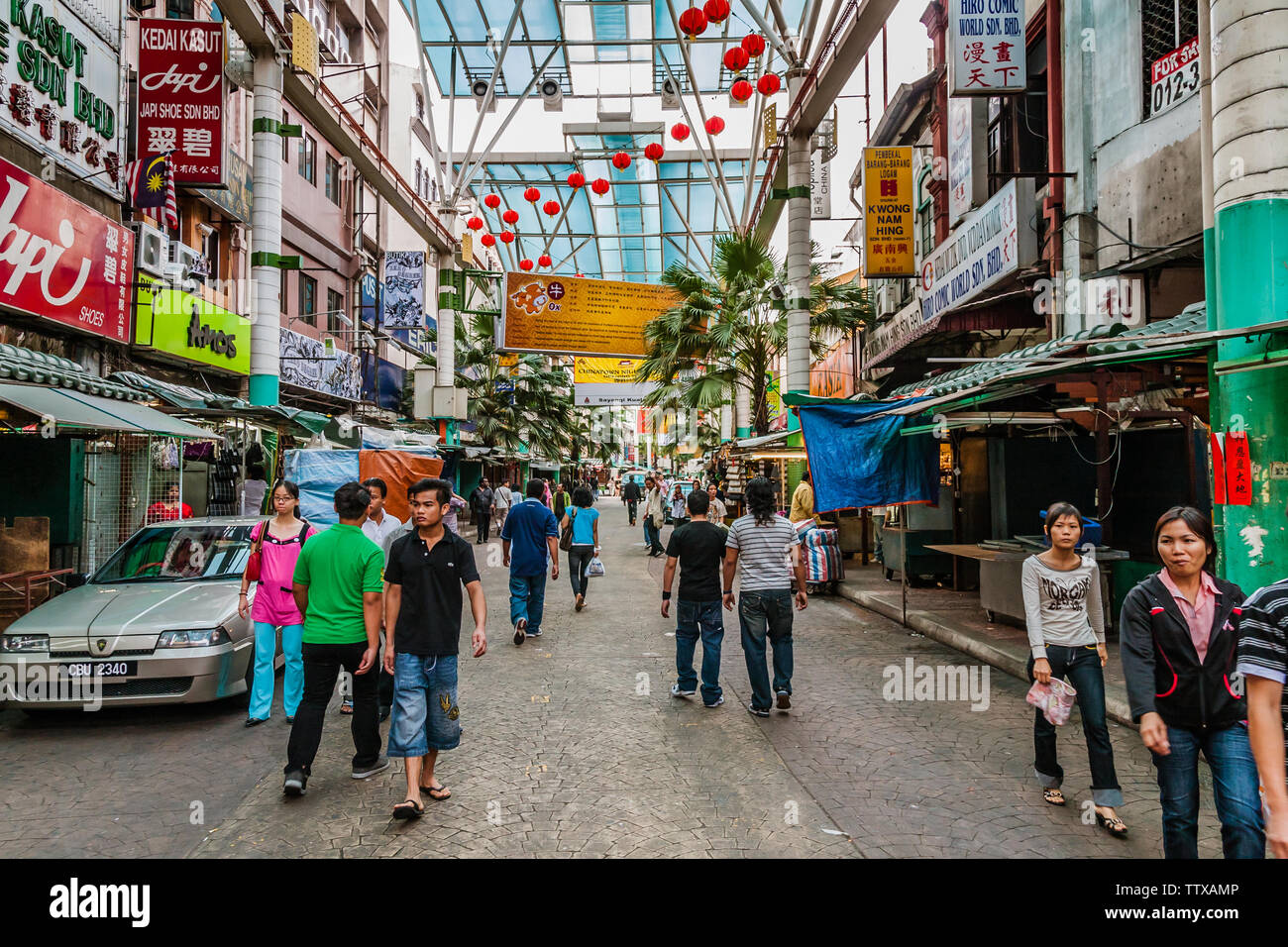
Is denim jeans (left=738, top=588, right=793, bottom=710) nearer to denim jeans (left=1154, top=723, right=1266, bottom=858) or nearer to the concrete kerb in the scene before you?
the concrete kerb

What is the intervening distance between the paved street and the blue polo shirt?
78.5 inches

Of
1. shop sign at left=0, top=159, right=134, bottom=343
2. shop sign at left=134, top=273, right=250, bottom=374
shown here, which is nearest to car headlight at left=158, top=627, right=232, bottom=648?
shop sign at left=0, top=159, right=134, bottom=343

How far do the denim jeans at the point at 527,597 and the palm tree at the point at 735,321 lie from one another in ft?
28.5

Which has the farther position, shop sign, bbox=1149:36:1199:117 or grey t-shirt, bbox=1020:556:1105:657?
shop sign, bbox=1149:36:1199:117

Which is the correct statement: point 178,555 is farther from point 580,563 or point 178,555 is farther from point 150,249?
point 150,249

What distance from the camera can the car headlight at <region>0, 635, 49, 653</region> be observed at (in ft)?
18.4

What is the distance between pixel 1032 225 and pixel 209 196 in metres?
14.9

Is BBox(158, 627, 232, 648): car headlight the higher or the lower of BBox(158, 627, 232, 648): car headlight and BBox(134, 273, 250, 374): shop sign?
the lower

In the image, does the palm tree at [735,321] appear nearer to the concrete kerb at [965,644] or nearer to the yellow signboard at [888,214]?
the yellow signboard at [888,214]

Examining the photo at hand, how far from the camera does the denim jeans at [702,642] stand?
6.37 meters

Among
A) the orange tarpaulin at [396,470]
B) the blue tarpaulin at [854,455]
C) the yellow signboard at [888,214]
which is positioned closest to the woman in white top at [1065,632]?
the blue tarpaulin at [854,455]

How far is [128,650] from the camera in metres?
5.59

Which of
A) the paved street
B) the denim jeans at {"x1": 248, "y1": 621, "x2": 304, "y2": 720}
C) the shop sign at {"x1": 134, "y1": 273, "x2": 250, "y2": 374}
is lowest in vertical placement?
the paved street

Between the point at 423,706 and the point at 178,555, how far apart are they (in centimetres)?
429
